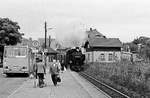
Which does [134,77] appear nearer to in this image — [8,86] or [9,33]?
[8,86]

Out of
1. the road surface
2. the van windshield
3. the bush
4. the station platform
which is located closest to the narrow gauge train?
the van windshield

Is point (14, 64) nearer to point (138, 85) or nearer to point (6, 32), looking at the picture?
point (138, 85)

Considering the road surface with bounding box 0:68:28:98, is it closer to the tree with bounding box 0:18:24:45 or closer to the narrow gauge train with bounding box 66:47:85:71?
the narrow gauge train with bounding box 66:47:85:71

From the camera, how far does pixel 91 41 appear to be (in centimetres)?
6669

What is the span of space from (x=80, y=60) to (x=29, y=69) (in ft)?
49.6

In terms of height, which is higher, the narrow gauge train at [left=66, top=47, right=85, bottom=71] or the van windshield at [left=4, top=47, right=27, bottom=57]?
the van windshield at [left=4, top=47, right=27, bottom=57]

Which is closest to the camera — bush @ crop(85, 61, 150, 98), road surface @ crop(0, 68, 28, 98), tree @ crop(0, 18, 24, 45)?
bush @ crop(85, 61, 150, 98)

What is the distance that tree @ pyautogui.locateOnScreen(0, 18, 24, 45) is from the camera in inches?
2170

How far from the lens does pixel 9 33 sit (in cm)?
5581

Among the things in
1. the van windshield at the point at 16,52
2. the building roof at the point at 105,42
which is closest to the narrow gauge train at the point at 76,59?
the van windshield at the point at 16,52

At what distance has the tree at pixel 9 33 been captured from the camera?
55125 mm

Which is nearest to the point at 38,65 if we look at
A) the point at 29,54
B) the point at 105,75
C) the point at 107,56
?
the point at 105,75

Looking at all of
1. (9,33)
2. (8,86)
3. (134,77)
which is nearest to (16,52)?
(8,86)

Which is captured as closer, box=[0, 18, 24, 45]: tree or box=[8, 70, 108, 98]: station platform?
box=[8, 70, 108, 98]: station platform
